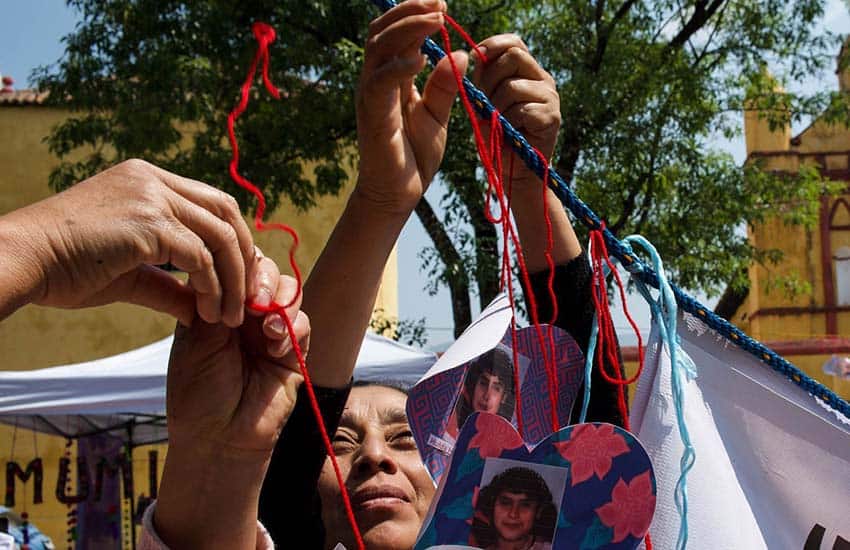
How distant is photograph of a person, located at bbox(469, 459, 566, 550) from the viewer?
3.61 feet

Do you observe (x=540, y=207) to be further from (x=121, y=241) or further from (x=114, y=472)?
(x=114, y=472)

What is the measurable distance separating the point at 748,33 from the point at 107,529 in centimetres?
648

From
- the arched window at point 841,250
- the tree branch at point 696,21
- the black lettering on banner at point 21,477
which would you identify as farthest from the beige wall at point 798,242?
the black lettering on banner at point 21,477

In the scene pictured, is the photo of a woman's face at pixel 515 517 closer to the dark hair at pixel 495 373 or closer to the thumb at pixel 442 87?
the dark hair at pixel 495 373

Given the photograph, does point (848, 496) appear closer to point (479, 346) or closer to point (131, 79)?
point (479, 346)

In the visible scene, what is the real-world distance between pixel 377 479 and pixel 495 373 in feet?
1.14

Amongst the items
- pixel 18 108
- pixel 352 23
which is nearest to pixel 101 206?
pixel 352 23

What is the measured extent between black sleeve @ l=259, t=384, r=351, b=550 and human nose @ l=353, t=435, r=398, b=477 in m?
0.14

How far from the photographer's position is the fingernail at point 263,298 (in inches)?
41.1

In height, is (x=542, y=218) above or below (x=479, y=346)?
above

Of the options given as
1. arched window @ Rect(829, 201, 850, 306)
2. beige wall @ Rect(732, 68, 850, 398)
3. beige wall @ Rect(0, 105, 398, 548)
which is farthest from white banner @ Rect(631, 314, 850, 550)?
arched window @ Rect(829, 201, 850, 306)

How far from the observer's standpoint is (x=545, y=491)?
3.63 feet

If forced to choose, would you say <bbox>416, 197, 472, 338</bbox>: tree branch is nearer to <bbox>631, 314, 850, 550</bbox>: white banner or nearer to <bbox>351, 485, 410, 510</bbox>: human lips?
<bbox>351, 485, 410, 510</bbox>: human lips

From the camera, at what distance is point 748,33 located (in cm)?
Answer: 804
